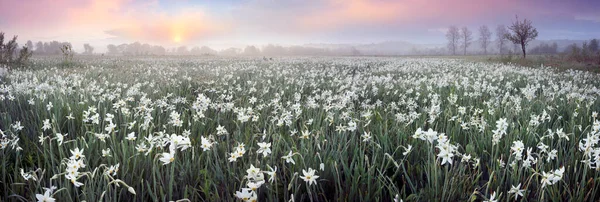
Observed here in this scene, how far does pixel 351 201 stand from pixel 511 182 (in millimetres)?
1151

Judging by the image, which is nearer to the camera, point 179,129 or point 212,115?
point 179,129

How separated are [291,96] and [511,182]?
4.98m

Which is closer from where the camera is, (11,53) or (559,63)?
(11,53)

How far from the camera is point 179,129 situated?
4.02 metres

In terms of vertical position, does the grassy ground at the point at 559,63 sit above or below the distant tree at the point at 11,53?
below

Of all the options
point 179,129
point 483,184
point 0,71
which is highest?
point 0,71

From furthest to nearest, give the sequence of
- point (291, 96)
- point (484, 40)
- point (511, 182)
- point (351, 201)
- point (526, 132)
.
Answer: point (484, 40) < point (291, 96) < point (526, 132) < point (511, 182) < point (351, 201)

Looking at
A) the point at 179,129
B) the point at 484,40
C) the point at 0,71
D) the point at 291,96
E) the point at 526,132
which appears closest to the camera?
the point at 526,132

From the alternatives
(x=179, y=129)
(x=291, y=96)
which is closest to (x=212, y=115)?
(x=179, y=129)

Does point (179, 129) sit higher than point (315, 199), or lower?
higher

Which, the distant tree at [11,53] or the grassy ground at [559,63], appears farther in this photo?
the grassy ground at [559,63]

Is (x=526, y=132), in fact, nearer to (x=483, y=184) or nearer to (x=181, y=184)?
(x=483, y=184)

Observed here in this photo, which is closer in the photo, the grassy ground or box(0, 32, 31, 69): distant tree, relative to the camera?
box(0, 32, 31, 69): distant tree

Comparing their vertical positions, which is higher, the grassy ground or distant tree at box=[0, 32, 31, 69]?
distant tree at box=[0, 32, 31, 69]
